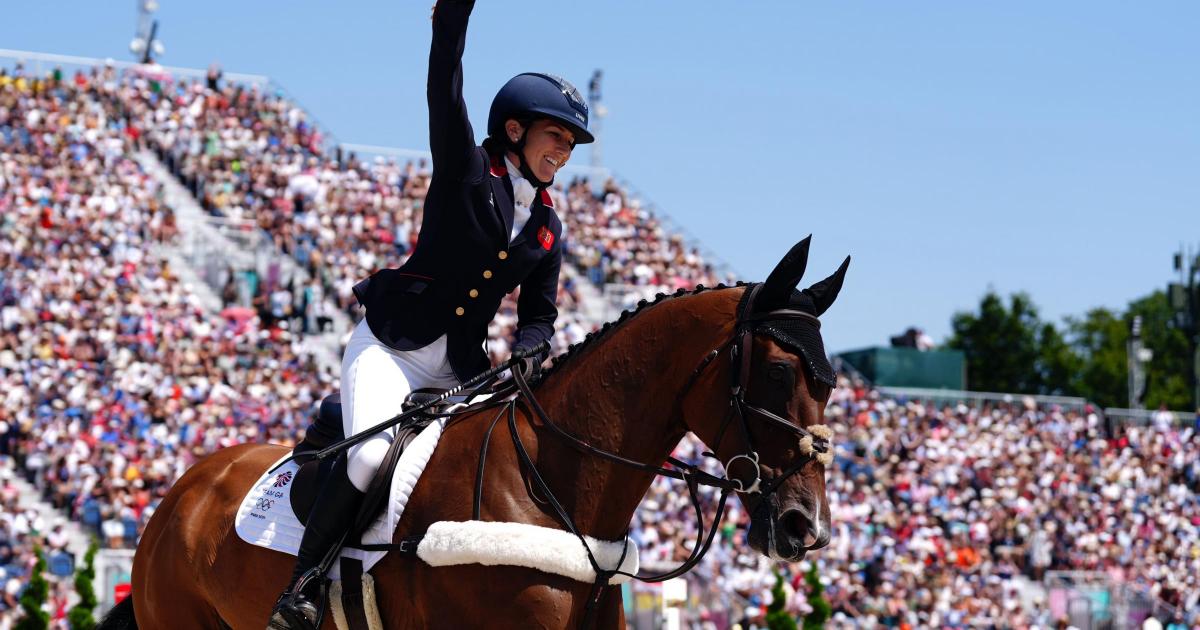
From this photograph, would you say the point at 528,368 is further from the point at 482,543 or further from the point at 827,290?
the point at 827,290

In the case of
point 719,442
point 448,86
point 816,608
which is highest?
point 448,86

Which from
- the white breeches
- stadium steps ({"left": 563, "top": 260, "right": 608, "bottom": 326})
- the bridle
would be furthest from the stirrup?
stadium steps ({"left": 563, "top": 260, "right": 608, "bottom": 326})

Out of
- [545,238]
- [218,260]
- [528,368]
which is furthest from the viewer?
[218,260]

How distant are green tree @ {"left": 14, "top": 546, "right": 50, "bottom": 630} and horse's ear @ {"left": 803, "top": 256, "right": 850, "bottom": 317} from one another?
43.1 feet

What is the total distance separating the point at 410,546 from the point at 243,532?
1198 mm

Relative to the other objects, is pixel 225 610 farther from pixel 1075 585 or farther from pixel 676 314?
pixel 1075 585

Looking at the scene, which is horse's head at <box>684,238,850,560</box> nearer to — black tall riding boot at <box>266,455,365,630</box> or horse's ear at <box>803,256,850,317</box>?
horse's ear at <box>803,256,850,317</box>

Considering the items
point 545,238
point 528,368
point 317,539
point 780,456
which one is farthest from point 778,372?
point 317,539

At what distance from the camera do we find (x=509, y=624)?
4.91 metres

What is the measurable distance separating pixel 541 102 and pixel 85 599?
1237 cm

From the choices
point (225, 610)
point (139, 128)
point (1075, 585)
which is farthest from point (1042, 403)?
point (225, 610)

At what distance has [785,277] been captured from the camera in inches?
191

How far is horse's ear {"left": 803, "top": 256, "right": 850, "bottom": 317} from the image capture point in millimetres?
4973

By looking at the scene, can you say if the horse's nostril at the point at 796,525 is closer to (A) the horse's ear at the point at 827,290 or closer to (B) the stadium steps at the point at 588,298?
(A) the horse's ear at the point at 827,290
